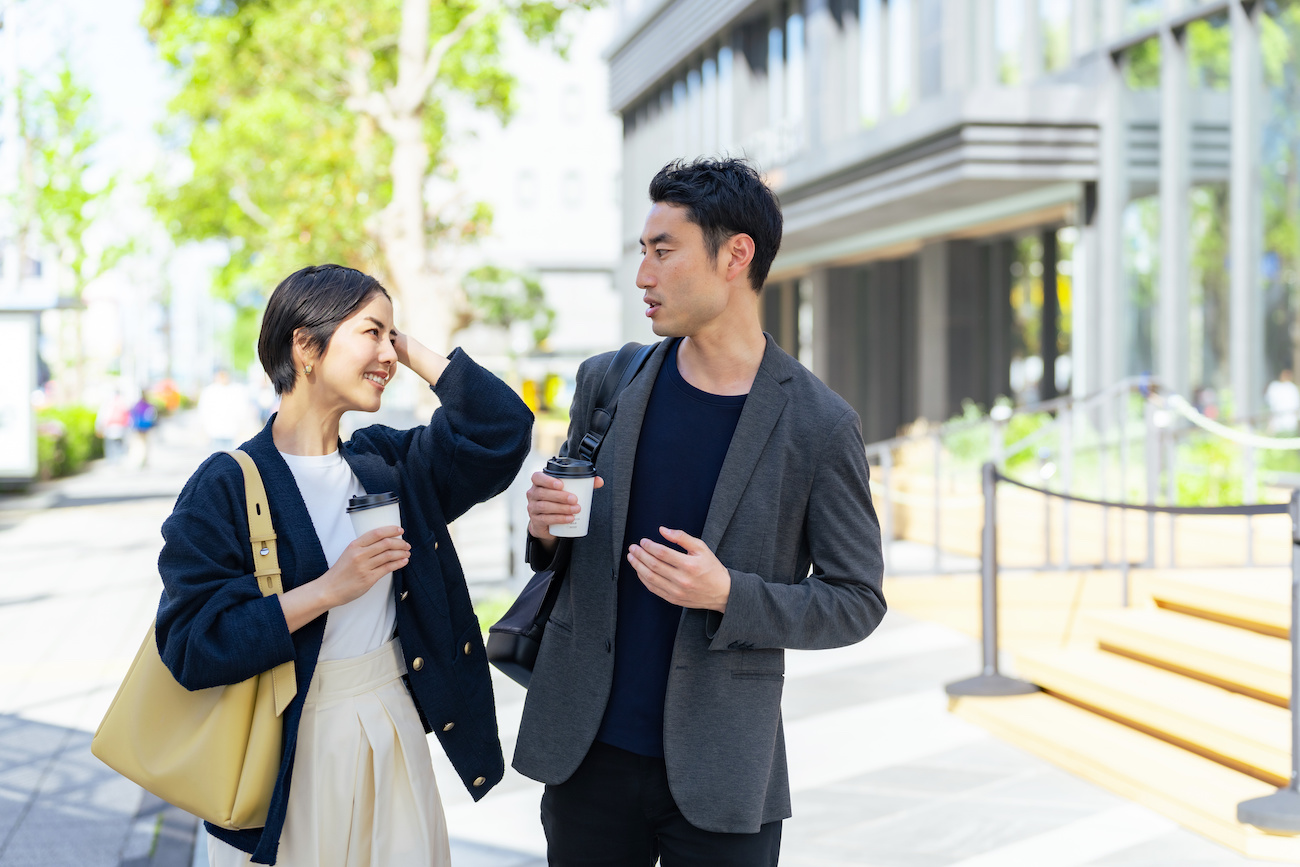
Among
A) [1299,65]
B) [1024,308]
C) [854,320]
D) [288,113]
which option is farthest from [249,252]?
[1299,65]

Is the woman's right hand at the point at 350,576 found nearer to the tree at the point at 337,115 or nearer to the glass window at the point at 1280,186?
the tree at the point at 337,115

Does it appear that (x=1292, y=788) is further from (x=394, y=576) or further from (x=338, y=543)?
(x=338, y=543)

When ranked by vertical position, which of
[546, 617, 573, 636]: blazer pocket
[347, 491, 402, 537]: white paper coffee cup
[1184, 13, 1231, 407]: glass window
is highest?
[1184, 13, 1231, 407]: glass window

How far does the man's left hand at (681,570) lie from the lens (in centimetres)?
219

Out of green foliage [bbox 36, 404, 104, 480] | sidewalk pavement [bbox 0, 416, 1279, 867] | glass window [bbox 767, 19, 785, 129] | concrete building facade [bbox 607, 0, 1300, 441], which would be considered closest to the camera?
sidewalk pavement [bbox 0, 416, 1279, 867]

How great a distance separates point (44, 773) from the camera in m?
5.64

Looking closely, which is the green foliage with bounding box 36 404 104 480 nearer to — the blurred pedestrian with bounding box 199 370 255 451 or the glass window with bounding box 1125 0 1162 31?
the blurred pedestrian with bounding box 199 370 255 451

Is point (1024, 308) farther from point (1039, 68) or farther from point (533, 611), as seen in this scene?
point (533, 611)

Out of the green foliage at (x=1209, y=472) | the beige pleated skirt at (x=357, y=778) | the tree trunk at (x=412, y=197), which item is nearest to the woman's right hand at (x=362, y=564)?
the beige pleated skirt at (x=357, y=778)

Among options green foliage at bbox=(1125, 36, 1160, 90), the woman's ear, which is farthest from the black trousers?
green foliage at bbox=(1125, 36, 1160, 90)

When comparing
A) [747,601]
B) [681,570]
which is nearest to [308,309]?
[681,570]

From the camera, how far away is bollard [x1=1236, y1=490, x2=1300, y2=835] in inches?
183

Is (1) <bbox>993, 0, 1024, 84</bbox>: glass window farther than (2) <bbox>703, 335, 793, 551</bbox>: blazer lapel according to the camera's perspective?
Yes

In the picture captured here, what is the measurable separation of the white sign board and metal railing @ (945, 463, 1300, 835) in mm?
12972
